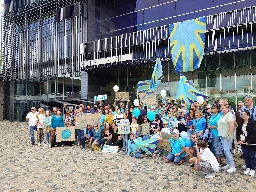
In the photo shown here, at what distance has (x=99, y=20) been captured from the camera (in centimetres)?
2586

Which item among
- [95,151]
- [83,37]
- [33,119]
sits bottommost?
[95,151]

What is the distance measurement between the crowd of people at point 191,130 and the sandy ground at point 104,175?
45 centimetres

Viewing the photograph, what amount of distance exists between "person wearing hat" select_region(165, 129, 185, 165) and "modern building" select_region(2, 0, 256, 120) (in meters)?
11.5

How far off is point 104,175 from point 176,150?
262cm

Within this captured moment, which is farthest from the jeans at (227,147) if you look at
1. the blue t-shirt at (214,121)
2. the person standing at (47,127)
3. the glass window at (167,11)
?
the glass window at (167,11)

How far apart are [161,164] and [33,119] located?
7.56m

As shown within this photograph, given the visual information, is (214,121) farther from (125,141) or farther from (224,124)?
(125,141)

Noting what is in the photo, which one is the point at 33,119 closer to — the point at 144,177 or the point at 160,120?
the point at 160,120

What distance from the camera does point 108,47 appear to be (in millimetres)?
23609

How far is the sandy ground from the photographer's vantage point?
6211 millimetres

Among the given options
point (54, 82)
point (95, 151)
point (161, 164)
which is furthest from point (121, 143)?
point (54, 82)

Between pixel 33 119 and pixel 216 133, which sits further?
pixel 33 119

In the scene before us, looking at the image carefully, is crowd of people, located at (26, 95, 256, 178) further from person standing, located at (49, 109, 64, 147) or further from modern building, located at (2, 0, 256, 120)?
modern building, located at (2, 0, 256, 120)

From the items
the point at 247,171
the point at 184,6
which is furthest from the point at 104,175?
the point at 184,6
